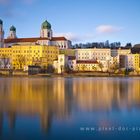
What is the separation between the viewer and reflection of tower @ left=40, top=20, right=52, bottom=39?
5853 centimetres

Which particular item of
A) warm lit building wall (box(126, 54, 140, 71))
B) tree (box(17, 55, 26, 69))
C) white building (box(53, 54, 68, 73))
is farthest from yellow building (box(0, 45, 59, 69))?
warm lit building wall (box(126, 54, 140, 71))

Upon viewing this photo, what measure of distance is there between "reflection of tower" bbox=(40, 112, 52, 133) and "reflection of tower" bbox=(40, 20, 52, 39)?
52672 millimetres

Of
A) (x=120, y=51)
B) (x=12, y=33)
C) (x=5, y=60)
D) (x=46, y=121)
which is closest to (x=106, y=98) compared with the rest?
(x=46, y=121)

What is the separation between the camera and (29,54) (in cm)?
5350

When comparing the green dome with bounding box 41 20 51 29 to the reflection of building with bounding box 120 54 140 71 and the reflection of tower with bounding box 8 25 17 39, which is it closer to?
the reflection of tower with bounding box 8 25 17 39

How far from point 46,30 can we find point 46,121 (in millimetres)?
53938

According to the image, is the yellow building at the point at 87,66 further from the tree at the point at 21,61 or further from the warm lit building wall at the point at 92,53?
the warm lit building wall at the point at 92,53

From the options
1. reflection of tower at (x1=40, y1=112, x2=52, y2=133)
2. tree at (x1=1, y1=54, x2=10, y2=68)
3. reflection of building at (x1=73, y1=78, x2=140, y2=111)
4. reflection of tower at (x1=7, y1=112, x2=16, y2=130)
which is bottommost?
reflection of building at (x1=73, y1=78, x2=140, y2=111)

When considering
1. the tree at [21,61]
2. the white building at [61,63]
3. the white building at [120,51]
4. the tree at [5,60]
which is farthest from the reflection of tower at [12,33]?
the white building at [120,51]

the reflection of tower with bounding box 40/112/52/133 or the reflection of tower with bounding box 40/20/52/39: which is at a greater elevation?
the reflection of tower with bounding box 40/20/52/39

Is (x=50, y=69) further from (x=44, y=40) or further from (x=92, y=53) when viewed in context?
(x=92, y=53)

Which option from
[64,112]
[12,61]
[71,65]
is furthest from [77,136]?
[12,61]

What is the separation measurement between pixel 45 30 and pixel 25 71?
1640 centimetres

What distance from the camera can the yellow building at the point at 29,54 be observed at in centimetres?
5141
